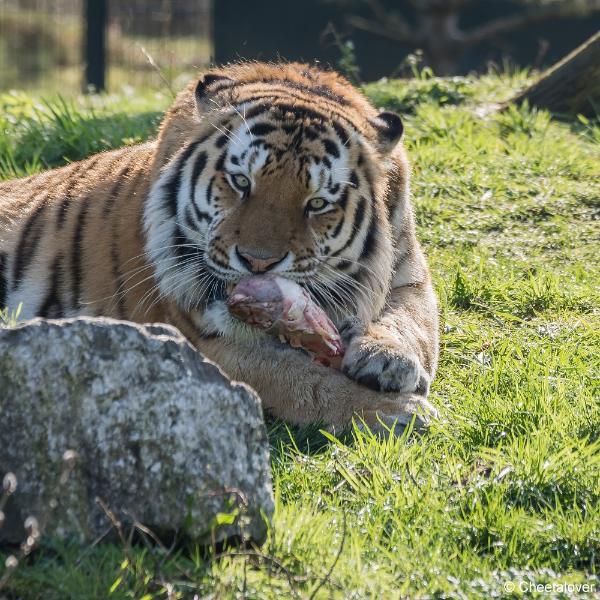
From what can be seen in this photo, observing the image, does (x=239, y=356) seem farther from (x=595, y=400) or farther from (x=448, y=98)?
(x=448, y=98)

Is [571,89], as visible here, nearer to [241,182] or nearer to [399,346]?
[399,346]

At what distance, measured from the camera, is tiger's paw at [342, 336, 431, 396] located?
4359 mm

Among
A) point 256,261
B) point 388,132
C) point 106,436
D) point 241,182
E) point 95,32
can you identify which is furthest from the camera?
point 95,32

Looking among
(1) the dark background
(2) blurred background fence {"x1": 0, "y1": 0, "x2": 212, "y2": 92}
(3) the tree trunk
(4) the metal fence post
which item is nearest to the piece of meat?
(3) the tree trunk

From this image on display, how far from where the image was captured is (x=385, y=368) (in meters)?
4.37

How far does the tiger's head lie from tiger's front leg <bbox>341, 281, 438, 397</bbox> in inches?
4.4

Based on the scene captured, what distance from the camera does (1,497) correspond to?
118 inches

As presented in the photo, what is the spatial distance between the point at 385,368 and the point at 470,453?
547mm

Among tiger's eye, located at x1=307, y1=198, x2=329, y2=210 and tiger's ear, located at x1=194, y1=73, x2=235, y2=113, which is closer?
tiger's eye, located at x1=307, y1=198, x2=329, y2=210

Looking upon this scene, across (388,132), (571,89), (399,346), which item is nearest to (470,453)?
(399,346)

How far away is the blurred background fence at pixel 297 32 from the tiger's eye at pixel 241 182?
23.2ft

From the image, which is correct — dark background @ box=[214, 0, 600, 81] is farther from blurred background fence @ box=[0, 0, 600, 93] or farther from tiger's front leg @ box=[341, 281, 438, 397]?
tiger's front leg @ box=[341, 281, 438, 397]

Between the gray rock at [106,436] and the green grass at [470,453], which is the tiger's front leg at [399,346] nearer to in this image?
the green grass at [470,453]

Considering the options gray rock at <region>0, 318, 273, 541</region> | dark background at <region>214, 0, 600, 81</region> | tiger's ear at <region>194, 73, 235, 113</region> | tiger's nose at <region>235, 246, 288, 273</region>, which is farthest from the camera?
dark background at <region>214, 0, 600, 81</region>
